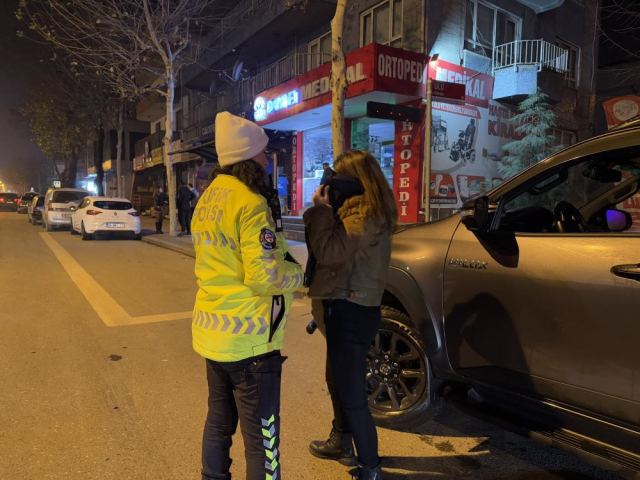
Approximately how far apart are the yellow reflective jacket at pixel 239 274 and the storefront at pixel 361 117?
10.1 metres

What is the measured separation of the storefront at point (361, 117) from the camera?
1144cm

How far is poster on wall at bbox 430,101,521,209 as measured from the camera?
12969 mm

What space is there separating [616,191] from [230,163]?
10.7 feet

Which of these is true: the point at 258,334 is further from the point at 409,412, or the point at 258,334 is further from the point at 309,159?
the point at 309,159

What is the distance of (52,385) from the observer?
381cm

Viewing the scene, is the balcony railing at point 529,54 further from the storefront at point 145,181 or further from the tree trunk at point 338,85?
the storefront at point 145,181

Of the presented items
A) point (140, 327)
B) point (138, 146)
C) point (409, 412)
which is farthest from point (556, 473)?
point (138, 146)

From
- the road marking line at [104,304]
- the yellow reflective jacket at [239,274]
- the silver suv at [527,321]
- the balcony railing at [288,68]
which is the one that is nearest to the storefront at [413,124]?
the balcony railing at [288,68]

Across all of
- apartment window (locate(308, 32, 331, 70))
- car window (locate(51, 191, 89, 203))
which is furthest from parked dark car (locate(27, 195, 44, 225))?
apartment window (locate(308, 32, 331, 70))

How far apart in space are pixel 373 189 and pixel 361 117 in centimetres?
1314

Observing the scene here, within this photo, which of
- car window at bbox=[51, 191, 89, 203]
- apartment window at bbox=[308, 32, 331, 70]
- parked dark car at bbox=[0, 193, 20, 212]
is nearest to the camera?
apartment window at bbox=[308, 32, 331, 70]

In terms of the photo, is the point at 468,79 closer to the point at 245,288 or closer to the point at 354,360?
the point at 354,360

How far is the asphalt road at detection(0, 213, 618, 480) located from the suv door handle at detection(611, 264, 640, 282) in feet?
4.49

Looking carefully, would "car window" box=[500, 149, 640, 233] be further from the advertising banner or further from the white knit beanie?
the advertising banner
